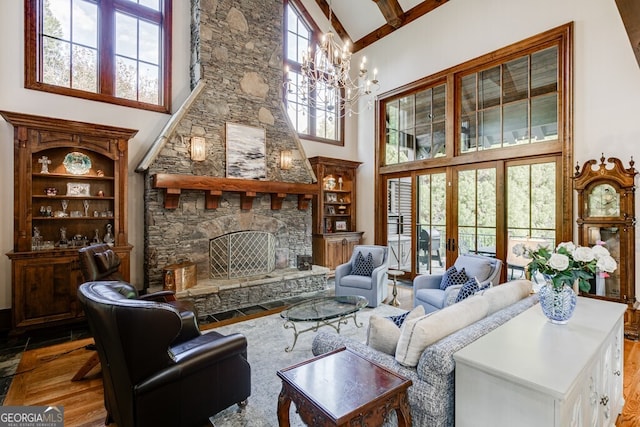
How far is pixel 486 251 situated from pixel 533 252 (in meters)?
3.66

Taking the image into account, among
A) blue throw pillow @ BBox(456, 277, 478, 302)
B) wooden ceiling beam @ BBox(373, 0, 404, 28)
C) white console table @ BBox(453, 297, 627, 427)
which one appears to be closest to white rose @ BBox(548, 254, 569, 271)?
white console table @ BBox(453, 297, 627, 427)

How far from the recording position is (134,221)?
488 centimetres

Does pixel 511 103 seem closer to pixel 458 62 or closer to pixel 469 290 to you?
pixel 458 62

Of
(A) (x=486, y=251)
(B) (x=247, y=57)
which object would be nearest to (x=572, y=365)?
(A) (x=486, y=251)

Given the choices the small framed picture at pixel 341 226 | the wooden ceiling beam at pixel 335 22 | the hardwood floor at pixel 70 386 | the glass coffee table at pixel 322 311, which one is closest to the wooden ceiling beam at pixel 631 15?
the hardwood floor at pixel 70 386

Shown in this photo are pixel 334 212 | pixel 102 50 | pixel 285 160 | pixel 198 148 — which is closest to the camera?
pixel 102 50

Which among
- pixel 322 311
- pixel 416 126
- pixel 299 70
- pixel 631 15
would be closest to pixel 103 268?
pixel 322 311

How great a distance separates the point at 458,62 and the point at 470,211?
270 centimetres

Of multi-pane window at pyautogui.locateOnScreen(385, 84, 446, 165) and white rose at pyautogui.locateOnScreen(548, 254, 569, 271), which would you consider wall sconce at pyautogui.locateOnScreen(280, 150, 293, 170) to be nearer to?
multi-pane window at pyautogui.locateOnScreen(385, 84, 446, 165)

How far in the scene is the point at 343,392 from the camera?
145 centimetres

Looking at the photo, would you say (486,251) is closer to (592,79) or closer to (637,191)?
(637,191)

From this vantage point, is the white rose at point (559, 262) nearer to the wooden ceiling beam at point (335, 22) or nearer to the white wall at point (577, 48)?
the white wall at point (577, 48)

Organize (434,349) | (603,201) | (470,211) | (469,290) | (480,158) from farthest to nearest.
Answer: (470,211) < (480,158) < (603,201) < (469,290) < (434,349)

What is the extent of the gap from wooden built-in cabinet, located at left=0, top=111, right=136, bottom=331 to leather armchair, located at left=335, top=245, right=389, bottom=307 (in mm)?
3074
